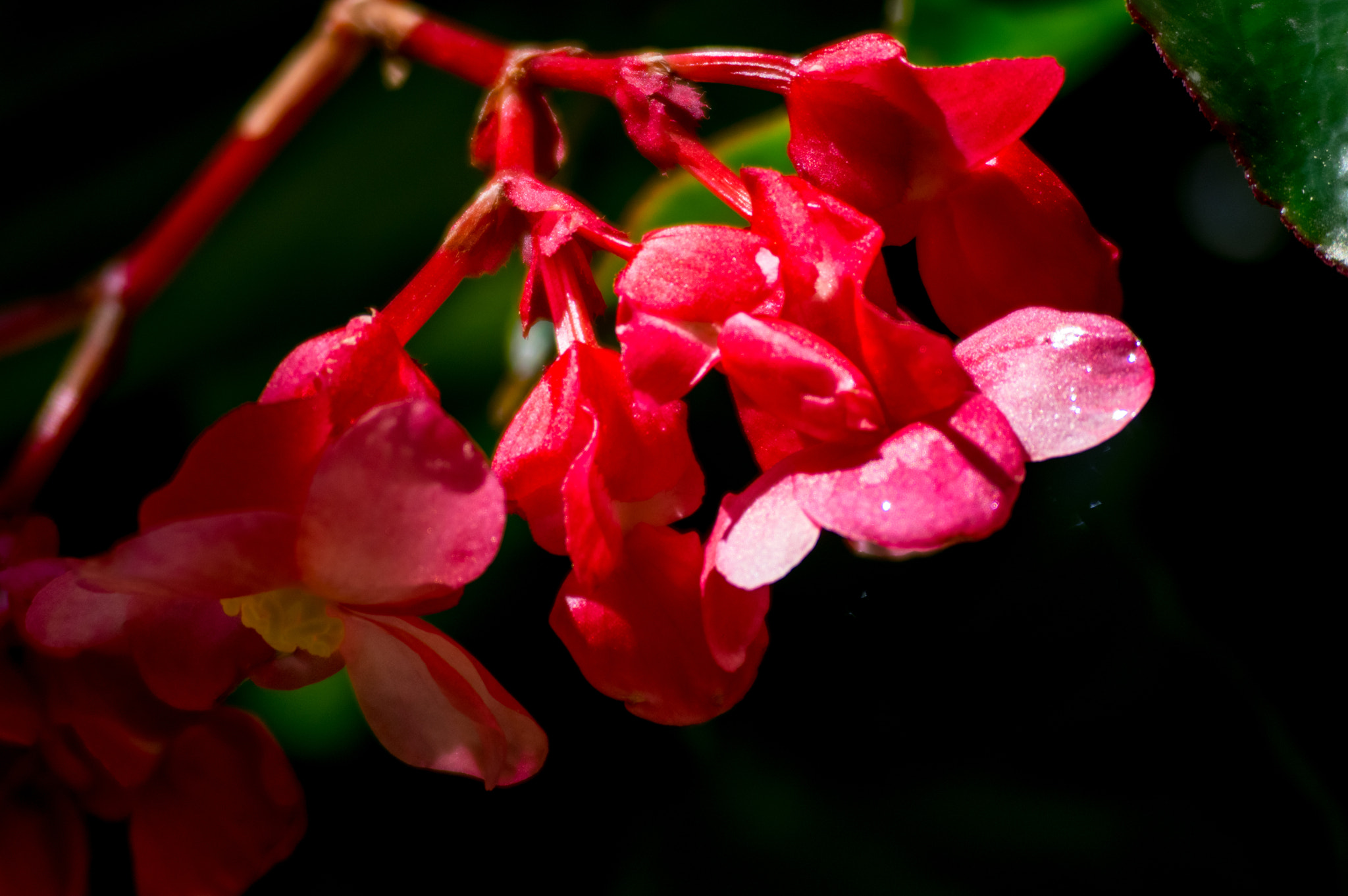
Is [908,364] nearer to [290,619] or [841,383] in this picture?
[841,383]

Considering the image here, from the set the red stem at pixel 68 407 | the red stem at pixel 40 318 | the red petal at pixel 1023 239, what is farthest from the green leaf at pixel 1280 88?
the red stem at pixel 40 318

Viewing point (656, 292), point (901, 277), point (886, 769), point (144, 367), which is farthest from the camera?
point (144, 367)

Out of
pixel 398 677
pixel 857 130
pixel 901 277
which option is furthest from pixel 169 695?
pixel 901 277

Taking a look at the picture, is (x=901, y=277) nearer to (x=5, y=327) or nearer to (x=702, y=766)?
(x=702, y=766)

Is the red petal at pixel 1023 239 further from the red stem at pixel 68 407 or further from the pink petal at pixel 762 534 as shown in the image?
the red stem at pixel 68 407

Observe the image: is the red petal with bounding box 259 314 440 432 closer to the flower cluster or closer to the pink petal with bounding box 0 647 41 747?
the flower cluster

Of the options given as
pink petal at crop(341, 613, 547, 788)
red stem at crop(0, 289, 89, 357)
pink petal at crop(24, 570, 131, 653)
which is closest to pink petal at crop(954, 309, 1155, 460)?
pink petal at crop(341, 613, 547, 788)

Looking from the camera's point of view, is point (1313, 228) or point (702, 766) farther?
point (702, 766)
